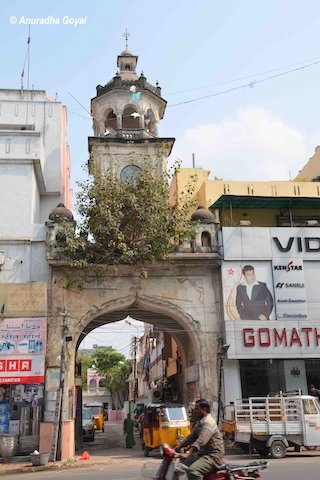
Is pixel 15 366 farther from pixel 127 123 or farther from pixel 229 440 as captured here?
pixel 127 123

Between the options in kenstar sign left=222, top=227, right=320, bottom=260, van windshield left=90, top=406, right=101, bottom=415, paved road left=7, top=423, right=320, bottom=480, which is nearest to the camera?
paved road left=7, top=423, right=320, bottom=480

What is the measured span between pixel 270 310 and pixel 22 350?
9843 mm

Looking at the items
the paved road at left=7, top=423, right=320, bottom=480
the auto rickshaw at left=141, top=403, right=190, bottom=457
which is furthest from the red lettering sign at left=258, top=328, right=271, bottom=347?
the paved road at left=7, top=423, right=320, bottom=480

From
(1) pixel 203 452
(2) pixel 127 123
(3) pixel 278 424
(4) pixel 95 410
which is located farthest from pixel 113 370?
(1) pixel 203 452

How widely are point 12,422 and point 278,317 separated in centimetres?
1103

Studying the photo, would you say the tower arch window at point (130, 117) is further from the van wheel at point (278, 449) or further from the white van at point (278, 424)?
the van wheel at point (278, 449)

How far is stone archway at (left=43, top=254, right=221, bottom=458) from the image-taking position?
21.1 metres

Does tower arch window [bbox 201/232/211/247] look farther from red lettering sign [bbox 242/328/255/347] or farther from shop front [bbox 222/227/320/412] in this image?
red lettering sign [bbox 242/328/255/347]

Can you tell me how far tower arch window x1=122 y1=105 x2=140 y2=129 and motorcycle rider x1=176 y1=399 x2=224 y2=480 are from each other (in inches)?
886

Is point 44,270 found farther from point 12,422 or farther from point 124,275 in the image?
point 12,422

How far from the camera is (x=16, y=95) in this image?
27703mm

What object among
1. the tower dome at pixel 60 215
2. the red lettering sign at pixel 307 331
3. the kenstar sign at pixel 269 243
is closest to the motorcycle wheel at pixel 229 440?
the red lettering sign at pixel 307 331

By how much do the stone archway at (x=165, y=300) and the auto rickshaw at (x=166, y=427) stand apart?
2870mm

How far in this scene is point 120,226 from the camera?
2088 centimetres
